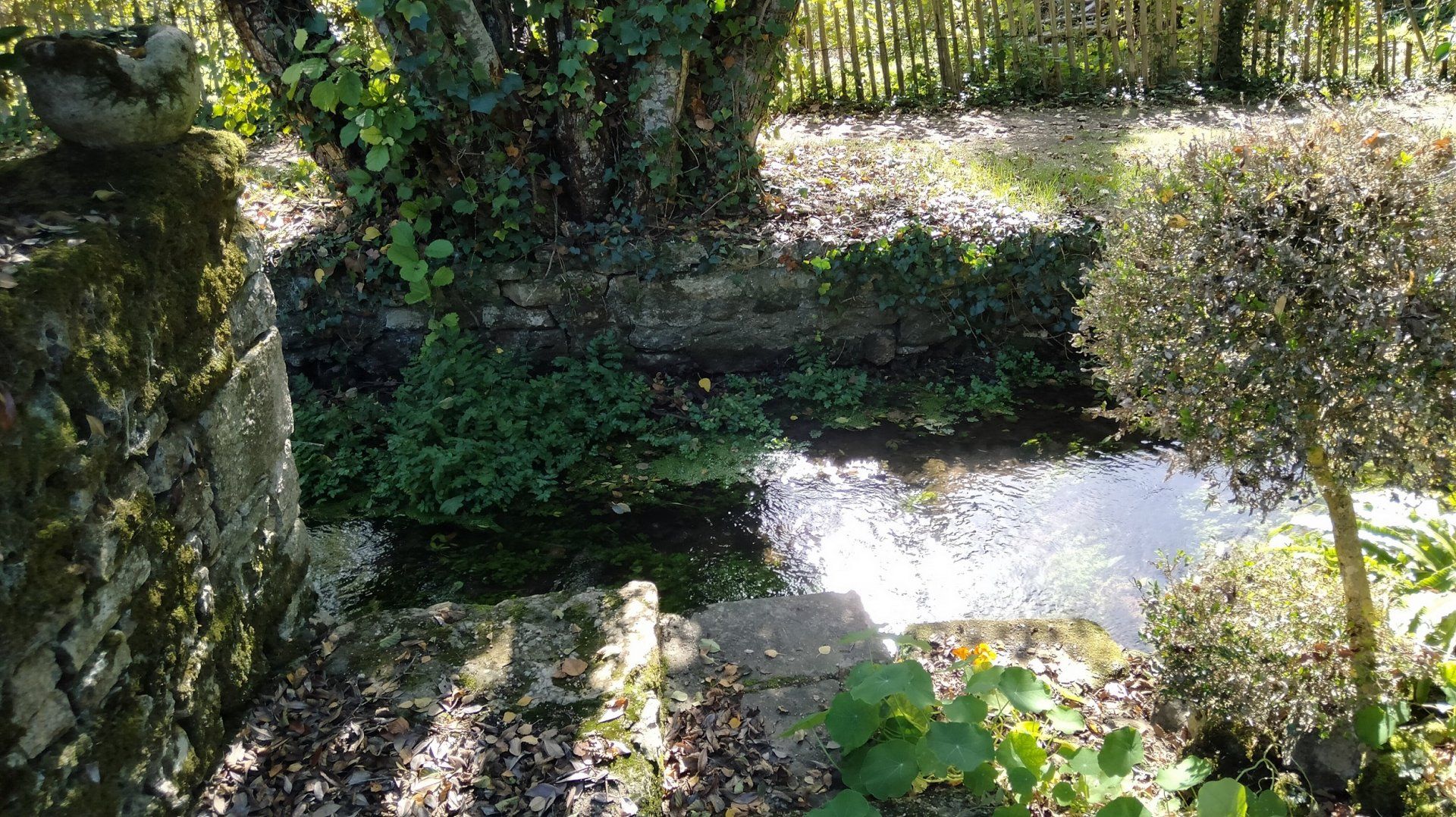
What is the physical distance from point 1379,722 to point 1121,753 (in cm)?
84

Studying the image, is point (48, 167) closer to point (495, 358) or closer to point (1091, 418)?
point (495, 358)

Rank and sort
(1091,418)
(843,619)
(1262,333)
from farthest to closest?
(1091,418)
(843,619)
(1262,333)

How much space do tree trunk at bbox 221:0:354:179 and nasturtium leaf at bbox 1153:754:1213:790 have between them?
497cm

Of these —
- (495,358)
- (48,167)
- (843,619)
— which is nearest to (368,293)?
(495,358)

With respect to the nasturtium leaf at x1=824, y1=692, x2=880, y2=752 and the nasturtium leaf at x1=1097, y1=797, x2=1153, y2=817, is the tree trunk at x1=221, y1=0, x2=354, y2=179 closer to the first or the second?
the nasturtium leaf at x1=824, y1=692, x2=880, y2=752

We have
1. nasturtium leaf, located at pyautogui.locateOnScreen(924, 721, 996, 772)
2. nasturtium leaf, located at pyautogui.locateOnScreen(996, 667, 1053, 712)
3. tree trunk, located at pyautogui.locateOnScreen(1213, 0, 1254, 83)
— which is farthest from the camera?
tree trunk, located at pyautogui.locateOnScreen(1213, 0, 1254, 83)

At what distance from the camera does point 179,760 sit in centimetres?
220

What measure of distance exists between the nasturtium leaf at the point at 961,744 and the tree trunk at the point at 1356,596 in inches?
46.2

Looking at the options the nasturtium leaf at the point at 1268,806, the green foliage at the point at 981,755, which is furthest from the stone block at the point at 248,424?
the nasturtium leaf at the point at 1268,806

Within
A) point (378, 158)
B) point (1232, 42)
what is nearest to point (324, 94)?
point (378, 158)

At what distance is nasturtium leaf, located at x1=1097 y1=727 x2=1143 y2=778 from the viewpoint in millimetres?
2352

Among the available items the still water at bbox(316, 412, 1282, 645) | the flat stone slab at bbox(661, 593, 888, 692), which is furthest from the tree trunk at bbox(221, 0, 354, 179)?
the flat stone slab at bbox(661, 593, 888, 692)

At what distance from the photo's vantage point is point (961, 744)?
233cm

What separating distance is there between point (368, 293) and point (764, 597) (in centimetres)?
321
